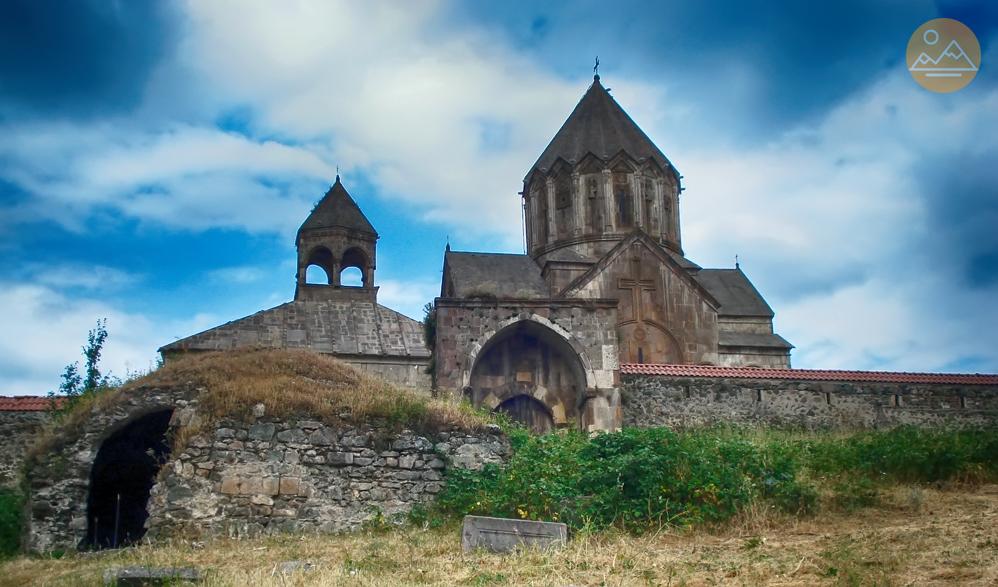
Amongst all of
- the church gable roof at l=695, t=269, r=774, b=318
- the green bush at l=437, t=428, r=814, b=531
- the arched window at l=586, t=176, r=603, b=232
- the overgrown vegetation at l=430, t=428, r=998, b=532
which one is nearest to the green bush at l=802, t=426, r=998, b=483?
the overgrown vegetation at l=430, t=428, r=998, b=532

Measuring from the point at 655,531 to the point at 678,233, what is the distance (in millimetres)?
14617

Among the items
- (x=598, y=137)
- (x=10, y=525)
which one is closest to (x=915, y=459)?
(x=10, y=525)

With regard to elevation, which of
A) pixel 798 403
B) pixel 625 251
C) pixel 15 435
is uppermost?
pixel 625 251

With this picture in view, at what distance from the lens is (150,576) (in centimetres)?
646

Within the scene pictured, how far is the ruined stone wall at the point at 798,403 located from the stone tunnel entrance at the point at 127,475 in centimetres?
716

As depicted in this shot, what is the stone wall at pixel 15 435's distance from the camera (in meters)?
13.5

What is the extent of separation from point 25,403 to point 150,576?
343 inches

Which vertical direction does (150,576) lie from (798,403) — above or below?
below

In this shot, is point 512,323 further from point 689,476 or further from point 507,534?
point 507,534

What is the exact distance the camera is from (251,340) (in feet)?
66.5

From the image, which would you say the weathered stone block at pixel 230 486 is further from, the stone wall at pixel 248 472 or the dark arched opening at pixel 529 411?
the dark arched opening at pixel 529 411

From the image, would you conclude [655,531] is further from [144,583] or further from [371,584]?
[144,583]

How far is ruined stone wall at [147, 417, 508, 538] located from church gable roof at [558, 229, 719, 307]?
31.8 feet

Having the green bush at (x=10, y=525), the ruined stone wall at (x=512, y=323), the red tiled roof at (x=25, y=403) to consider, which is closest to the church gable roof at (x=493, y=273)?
the ruined stone wall at (x=512, y=323)
